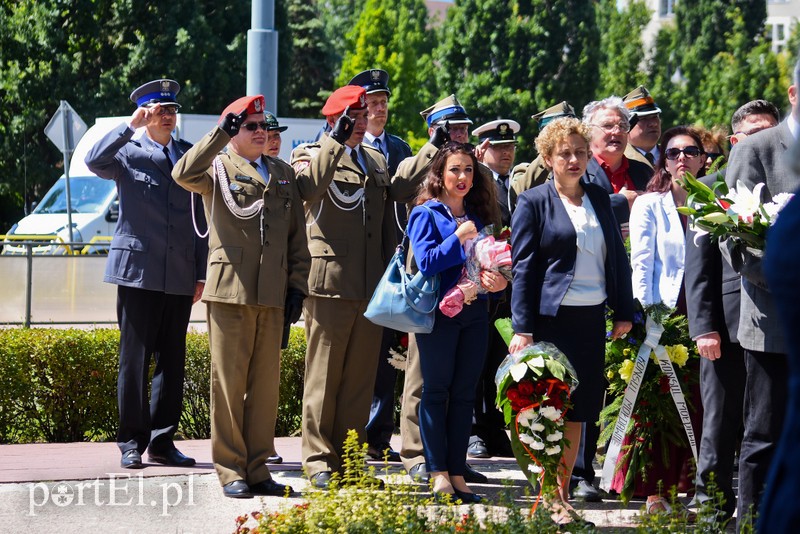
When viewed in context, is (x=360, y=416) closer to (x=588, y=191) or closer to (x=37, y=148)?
(x=588, y=191)

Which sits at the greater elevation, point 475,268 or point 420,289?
point 475,268

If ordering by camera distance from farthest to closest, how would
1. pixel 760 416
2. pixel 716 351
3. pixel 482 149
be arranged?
pixel 482 149 → pixel 716 351 → pixel 760 416

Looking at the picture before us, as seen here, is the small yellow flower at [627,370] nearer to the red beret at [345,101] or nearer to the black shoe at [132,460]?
the red beret at [345,101]

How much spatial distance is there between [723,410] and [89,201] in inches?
793

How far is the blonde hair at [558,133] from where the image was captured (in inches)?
256

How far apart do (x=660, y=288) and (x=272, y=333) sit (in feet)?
7.59

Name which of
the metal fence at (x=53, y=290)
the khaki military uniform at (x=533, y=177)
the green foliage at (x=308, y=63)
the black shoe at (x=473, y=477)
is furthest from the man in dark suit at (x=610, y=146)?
the green foliage at (x=308, y=63)

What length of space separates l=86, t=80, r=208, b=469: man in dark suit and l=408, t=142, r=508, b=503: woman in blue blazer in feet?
5.63

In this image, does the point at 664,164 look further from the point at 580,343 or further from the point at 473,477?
the point at 473,477

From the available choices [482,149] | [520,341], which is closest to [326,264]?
[520,341]

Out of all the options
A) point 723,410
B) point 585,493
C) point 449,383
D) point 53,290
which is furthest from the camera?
point 53,290

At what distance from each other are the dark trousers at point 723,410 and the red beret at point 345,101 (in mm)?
2627

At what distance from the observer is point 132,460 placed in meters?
7.50

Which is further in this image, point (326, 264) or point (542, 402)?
point (326, 264)
